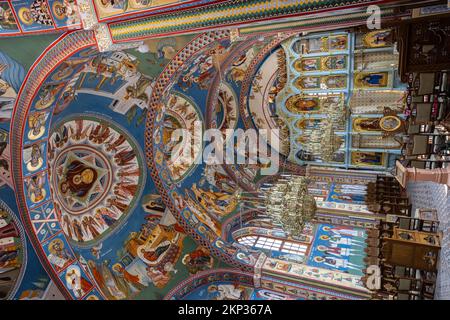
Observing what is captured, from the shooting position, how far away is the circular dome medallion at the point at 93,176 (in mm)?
8727

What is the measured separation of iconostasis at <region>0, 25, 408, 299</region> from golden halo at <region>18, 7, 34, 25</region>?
52 centimetres

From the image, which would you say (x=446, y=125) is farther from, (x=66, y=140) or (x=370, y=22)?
(x=66, y=140)

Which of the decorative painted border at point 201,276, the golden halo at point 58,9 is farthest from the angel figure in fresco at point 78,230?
the golden halo at point 58,9

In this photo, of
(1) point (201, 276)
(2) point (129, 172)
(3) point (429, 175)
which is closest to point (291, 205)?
(3) point (429, 175)

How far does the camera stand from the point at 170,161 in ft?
34.6

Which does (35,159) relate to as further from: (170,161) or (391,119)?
(391,119)

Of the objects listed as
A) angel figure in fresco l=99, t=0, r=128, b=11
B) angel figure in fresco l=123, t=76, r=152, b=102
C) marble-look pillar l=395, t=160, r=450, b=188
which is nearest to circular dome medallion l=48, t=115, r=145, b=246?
angel figure in fresco l=123, t=76, r=152, b=102

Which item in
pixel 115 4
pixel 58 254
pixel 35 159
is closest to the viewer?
pixel 115 4

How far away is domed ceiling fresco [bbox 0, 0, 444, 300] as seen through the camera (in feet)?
22.8

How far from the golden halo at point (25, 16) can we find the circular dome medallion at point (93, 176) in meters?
3.33

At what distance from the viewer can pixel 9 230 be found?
23.6 feet

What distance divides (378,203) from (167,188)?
774cm

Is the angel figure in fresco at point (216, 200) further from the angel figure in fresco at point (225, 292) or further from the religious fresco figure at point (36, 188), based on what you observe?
the religious fresco figure at point (36, 188)

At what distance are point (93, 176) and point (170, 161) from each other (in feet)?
8.15
